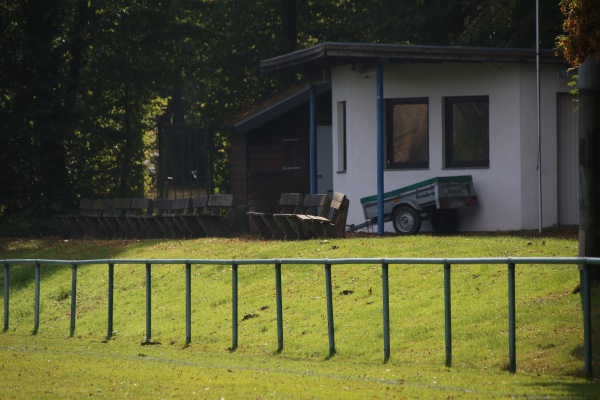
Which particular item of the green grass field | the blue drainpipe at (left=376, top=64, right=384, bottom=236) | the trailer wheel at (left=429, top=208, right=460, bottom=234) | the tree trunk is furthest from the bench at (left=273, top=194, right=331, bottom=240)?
the tree trunk

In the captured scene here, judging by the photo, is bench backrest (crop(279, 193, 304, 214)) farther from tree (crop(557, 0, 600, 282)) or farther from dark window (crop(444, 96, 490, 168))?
tree (crop(557, 0, 600, 282))

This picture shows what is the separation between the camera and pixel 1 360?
1548 cm

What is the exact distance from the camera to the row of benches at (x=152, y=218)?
106 feet

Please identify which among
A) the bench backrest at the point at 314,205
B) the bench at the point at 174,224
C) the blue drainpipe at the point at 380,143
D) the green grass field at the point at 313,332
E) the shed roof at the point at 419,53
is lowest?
the green grass field at the point at 313,332

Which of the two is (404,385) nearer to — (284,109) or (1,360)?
(1,360)

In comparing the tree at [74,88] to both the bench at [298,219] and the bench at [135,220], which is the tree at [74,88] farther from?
the bench at [298,219]

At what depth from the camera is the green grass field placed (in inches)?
491

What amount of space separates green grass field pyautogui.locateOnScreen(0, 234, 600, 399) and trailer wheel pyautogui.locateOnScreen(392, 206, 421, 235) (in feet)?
11.2

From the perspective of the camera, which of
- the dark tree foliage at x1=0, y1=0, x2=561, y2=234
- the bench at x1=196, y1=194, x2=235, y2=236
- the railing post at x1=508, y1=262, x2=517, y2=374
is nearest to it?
the railing post at x1=508, y1=262, x2=517, y2=374

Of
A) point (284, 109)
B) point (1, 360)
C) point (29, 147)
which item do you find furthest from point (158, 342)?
point (29, 147)

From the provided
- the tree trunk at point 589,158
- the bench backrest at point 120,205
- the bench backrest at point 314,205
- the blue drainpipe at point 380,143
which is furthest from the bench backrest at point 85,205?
the tree trunk at point 589,158

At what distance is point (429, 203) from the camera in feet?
92.8

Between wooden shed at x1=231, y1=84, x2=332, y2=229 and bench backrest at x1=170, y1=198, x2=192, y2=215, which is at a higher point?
wooden shed at x1=231, y1=84, x2=332, y2=229

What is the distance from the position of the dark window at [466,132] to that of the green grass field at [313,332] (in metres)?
4.80
